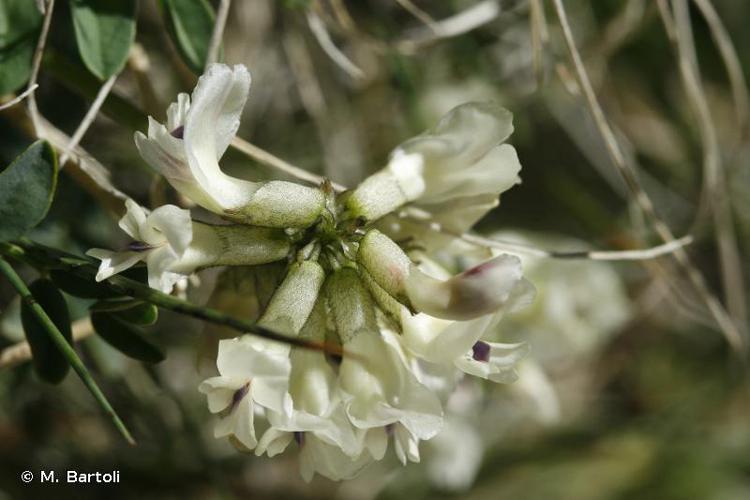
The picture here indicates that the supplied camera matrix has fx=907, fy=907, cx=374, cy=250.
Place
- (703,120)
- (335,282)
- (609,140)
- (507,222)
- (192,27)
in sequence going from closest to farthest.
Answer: (335,282)
(192,27)
(609,140)
(703,120)
(507,222)

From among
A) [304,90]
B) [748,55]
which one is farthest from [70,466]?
[748,55]

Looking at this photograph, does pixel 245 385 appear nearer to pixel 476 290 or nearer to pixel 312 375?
pixel 312 375

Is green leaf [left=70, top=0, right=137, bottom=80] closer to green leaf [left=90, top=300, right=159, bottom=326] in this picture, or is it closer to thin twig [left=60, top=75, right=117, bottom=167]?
thin twig [left=60, top=75, right=117, bottom=167]

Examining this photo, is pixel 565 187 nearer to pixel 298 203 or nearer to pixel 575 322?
pixel 575 322

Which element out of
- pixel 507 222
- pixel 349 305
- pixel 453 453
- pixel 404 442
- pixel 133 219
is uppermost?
pixel 133 219

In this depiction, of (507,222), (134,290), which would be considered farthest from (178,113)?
(507,222)

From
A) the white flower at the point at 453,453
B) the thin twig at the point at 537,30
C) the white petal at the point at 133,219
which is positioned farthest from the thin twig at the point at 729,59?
the white petal at the point at 133,219
